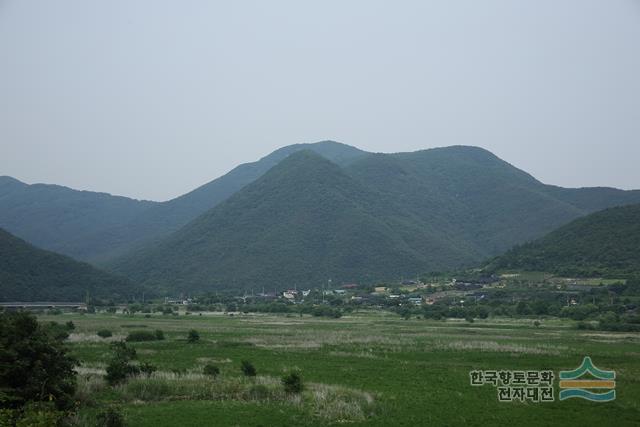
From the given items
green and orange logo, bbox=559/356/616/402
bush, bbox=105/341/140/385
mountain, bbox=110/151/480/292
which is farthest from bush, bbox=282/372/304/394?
mountain, bbox=110/151/480/292

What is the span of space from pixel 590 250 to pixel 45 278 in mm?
101756

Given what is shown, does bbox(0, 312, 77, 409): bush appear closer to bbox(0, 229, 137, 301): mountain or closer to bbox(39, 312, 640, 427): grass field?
bbox(39, 312, 640, 427): grass field

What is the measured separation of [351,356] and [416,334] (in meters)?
20.2

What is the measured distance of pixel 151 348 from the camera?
46969 mm

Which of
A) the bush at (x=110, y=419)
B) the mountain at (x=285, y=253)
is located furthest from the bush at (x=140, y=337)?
the mountain at (x=285, y=253)

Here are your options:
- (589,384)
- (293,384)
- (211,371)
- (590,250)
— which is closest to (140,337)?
(211,371)

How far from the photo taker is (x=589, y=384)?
32250 mm

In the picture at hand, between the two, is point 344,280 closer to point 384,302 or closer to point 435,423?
point 384,302

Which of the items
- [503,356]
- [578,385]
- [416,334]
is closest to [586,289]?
[416,334]

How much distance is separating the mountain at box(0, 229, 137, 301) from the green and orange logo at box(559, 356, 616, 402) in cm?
9493

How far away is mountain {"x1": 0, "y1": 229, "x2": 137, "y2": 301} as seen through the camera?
111 m

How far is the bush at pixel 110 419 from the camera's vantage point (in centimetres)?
2200

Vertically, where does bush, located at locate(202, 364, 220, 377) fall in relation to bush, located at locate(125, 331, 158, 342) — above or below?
above

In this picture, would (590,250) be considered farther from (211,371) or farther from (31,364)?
(31,364)
